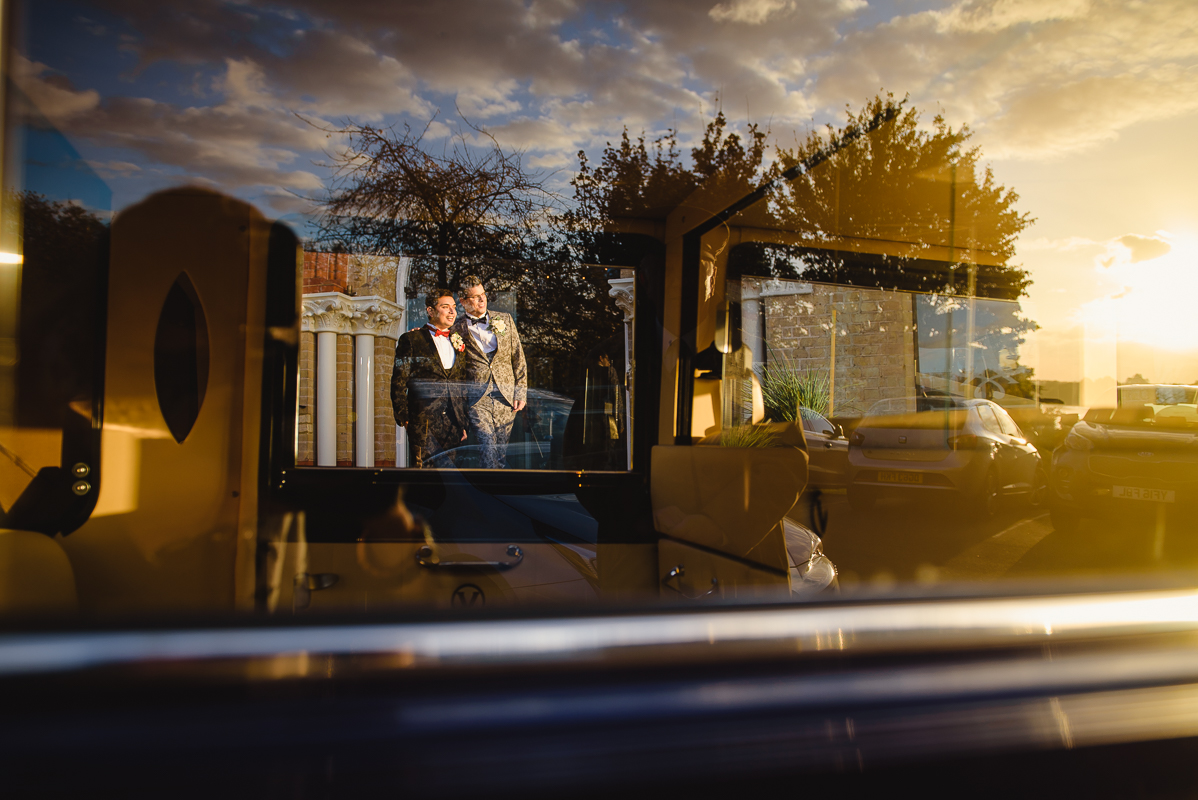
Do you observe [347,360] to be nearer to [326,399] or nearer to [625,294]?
[326,399]

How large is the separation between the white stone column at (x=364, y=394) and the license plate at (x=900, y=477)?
101 inches

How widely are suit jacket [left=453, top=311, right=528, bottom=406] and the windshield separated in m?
0.01

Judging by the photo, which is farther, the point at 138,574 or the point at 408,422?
the point at 408,422

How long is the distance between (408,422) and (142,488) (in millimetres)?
1032

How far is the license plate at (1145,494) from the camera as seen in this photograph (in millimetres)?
1588

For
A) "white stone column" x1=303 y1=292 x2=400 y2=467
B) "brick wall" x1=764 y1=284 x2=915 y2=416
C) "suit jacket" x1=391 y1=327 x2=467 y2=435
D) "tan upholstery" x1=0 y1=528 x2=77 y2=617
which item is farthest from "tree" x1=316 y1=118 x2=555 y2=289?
"tan upholstery" x1=0 y1=528 x2=77 y2=617

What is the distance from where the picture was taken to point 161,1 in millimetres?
1569

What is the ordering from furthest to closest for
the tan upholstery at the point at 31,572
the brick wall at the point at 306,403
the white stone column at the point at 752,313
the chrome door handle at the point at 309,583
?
1. the white stone column at the point at 752,313
2. the brick wall at the point at 306,403
3. the chrome door handle at the point at 309,583
4. the tan upholstery at the point at 31,572

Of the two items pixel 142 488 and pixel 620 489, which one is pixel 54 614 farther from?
pixel 620 489

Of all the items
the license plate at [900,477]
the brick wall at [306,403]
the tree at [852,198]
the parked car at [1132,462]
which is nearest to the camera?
the parked car at [1132,462]

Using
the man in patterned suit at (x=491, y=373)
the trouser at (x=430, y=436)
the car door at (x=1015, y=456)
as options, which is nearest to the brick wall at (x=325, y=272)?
the man in patterned suit at (x=491, y=373)

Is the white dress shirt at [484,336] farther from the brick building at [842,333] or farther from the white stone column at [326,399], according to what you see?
the brick building at [842,333]

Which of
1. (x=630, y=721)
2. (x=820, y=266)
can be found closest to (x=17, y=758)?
(x=630, y=721)

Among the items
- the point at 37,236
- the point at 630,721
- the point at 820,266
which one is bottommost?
the point at 630,721
